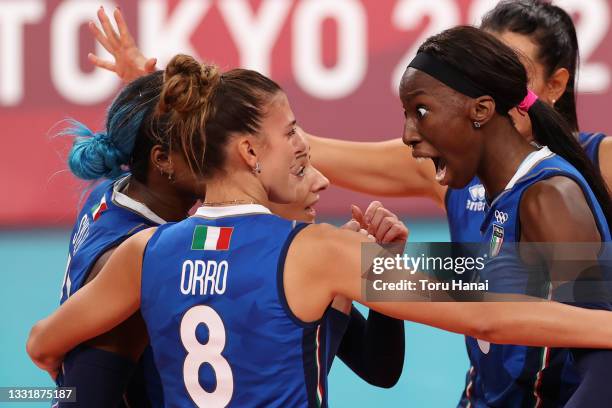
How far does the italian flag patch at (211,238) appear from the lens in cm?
250

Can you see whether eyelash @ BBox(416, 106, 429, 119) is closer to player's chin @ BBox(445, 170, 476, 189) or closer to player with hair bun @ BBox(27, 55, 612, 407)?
player's chin @ BBox(445, 170, 476, 189)

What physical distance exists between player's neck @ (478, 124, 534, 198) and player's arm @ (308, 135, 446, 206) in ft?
3.64

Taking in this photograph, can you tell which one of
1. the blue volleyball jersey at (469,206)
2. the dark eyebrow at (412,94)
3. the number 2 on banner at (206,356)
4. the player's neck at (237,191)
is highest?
the dark eyebrow at (412,94)

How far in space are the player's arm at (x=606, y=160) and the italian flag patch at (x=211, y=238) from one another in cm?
159

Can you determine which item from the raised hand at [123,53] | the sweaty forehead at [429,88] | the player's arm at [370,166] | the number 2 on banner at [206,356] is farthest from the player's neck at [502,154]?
the raised hand at [123,53]

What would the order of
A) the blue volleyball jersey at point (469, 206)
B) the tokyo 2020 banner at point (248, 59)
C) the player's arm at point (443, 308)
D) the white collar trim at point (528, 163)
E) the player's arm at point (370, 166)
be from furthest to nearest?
1. the tokyo 2020 banner at point (248, 59)
2. the player's arm at point (370, 166)
3. the blue volleyball jersey at point (469, 206)
4. the white collar trim at point (528, 163)
5. the player's arm at point (443, 308)

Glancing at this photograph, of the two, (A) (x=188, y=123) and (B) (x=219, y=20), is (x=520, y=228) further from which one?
(B) (x=219, y=20)

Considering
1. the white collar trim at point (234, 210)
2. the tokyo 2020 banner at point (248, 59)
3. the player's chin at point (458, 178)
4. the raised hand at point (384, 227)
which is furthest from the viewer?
the tokyo 2020 banner at point (248, 59)

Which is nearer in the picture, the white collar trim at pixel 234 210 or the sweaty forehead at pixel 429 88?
the white collar trim at pixel 234 210

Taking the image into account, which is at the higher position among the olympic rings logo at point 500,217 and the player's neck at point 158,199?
the player's neck at point 158,199

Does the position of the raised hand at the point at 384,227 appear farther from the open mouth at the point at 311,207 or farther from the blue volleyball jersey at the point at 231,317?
the blue volleyball jersey at the point at 231,317

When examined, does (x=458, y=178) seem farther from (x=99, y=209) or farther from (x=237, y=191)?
(x=99, y=209)

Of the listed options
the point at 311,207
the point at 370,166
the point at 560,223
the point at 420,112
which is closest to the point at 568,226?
the point at 560,223

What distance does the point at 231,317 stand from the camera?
246 centimetres
